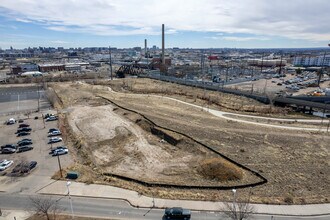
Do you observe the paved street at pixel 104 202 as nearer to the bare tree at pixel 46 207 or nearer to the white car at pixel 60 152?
the bare tree at pixel 46 207

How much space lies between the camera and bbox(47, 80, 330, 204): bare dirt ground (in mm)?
23344

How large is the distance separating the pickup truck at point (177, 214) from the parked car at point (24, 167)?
19.3 m

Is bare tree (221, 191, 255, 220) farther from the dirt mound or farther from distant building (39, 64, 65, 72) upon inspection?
distant building (39, 64, 65, 72)

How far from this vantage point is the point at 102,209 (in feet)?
69.8

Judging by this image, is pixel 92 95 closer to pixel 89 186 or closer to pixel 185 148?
pixel 185 148

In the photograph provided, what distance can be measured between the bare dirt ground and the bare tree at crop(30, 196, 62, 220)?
18.0ft

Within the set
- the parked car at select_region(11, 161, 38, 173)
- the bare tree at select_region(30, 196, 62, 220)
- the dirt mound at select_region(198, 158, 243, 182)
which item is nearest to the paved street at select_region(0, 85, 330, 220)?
the bare tree at select_region(30, 196, 62, 220)

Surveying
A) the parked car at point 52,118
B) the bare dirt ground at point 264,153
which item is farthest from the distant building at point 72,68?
the bare dirt ground at point 264,153

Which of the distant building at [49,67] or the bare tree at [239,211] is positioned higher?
the distant building at [49,67]

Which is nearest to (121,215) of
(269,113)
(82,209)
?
(82,209)

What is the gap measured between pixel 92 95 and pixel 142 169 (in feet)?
158

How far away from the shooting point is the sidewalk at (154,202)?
20.6 meters

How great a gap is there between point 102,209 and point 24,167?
14.2 meters

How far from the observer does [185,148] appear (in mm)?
35031
